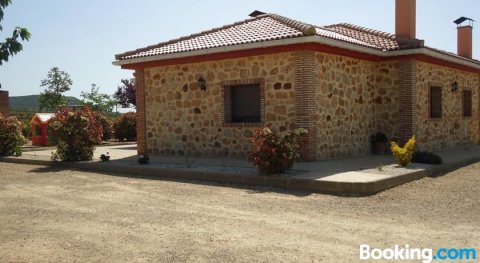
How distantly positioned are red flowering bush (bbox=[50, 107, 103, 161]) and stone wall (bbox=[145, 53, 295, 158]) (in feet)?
6.93

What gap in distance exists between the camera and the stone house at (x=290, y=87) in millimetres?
11508

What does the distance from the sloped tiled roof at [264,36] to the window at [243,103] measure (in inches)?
51.2

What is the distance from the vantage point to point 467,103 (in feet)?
59.7

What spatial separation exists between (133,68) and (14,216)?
29.2 feet

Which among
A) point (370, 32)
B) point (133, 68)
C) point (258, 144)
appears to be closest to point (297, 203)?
point (258, 144)

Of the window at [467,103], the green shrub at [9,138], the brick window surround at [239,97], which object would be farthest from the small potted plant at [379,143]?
the green shrub at [9,138]

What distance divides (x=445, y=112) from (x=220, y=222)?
12.6 meters

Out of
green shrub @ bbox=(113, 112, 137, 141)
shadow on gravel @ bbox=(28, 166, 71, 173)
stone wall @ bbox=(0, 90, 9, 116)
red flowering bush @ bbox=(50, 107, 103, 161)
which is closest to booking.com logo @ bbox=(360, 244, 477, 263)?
shadow on gravel @ bbox=(28, 166, 71, 173)

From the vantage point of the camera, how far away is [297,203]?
23.6 feet

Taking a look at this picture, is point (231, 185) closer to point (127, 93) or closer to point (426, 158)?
point (426, 158)

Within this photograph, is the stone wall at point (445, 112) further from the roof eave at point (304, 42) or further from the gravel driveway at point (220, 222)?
the gravel driveway at point (220, 222)

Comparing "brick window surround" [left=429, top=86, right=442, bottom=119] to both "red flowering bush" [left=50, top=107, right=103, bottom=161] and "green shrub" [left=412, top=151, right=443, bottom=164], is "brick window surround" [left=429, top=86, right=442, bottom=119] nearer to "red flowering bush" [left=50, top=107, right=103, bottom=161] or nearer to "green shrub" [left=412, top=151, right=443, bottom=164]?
"green shrub" [left=412, top=151, right=443, bottom=164]

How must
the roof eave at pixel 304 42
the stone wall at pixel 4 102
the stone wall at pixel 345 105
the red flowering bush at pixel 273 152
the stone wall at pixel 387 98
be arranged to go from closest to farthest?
the red flowering bush at pixel 273 152, the roof eave at pixel 304 42, the stone wall at pixel 345 105, the stone wall at pixel 387 98, the stone wall at pixel 4 102

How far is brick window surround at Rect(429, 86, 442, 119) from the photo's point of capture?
15.4 metres
